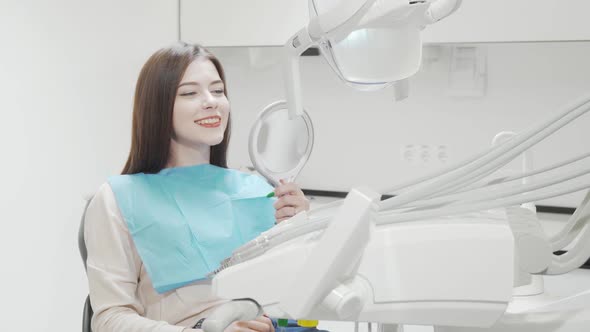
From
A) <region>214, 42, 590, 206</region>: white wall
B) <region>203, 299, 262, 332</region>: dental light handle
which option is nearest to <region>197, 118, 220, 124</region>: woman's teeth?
<region>203, 299, 262, 332</region>: dental light handle

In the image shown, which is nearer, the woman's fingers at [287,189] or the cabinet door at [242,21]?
the woman's fingers at [287,189]

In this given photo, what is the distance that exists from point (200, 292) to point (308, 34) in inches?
28.4

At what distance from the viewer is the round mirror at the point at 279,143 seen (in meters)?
1.42

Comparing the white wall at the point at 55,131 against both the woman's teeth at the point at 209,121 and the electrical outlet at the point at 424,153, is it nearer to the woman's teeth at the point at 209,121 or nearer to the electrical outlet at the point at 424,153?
the woman's teeth at the point at 209,121

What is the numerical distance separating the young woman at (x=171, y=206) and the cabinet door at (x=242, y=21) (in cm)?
126

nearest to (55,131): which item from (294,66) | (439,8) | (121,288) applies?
(121,288)

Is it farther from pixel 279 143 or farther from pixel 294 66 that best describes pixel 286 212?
pixel 294 66

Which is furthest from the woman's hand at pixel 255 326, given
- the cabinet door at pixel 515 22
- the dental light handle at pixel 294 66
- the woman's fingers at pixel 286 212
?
the cabinet door at pixel 515 22

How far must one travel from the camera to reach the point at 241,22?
2.96m

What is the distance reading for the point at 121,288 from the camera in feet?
4.66

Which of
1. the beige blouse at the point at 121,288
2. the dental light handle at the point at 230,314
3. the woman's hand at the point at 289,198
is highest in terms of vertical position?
the dental light handle at the point at 230,314

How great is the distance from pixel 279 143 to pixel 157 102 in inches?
12.0

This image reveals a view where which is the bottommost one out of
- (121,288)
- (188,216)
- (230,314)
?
(121,288)

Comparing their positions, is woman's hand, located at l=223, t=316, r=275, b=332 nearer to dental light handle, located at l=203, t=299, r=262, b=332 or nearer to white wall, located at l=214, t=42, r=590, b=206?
dental light handle, located at l=203, t=299, r=262, b=332
